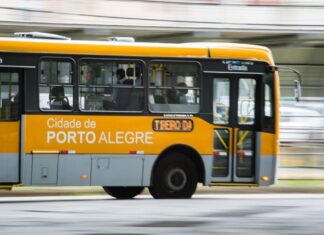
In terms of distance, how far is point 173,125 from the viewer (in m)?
15.4

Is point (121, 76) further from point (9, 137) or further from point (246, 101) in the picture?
point (246, 101)

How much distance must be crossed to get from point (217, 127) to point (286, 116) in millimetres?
9042

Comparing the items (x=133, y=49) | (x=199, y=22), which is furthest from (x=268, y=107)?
(x=199, y=22)

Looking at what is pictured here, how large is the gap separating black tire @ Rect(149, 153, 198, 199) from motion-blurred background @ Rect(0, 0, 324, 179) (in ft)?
36.9

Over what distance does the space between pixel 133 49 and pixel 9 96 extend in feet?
7.02

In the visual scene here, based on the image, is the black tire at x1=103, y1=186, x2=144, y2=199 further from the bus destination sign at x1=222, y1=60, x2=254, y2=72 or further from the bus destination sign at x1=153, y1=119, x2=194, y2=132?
the bus destination sign at x1=222, y1=60, x2=254, y2=72

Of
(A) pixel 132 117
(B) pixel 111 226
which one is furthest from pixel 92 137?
(B) pixel 111 226

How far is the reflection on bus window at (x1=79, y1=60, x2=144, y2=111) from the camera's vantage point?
49.1 ft

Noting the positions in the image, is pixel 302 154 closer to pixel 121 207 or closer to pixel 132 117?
pixel 132 117

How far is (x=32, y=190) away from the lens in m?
18.0

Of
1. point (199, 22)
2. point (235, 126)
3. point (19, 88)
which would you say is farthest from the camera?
point (199, 22)

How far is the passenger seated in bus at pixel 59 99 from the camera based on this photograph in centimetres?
1483

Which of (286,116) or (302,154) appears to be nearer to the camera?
(302,154)

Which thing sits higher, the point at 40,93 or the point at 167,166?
the point at 40,93
